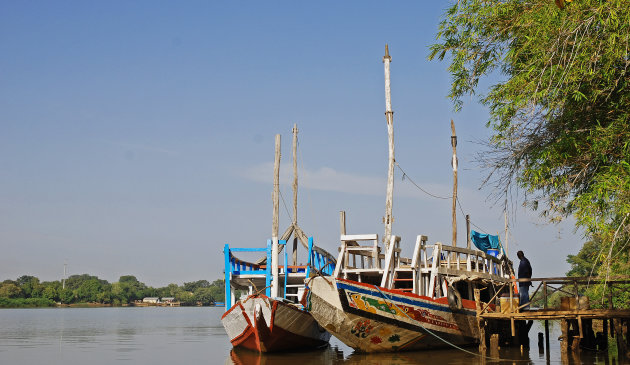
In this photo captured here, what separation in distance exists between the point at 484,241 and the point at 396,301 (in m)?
7.29

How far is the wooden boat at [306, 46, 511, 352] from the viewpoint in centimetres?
1883

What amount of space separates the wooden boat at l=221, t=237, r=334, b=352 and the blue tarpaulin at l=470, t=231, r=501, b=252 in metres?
5.66

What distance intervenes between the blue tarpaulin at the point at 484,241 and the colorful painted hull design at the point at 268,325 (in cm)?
681

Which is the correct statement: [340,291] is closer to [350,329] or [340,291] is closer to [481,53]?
[350,329]

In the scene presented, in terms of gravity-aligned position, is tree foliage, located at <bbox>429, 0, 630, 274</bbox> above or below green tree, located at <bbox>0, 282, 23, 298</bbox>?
above

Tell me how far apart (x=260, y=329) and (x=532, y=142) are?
10.1m

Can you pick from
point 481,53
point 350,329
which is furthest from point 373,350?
point 481,53

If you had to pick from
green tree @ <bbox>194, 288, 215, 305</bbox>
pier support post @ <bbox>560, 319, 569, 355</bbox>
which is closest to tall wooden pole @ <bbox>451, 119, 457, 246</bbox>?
pier support post @ <bbox>560, 319, 569, 355</bbox>

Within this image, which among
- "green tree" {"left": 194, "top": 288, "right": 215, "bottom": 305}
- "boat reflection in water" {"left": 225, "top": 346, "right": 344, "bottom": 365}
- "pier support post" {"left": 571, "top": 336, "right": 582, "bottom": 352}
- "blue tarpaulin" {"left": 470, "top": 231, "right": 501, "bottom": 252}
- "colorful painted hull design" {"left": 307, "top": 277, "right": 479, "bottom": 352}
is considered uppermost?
"blue tarpaulin" {"left": 470, "top": 231, "right": 501, "bottom": 252}

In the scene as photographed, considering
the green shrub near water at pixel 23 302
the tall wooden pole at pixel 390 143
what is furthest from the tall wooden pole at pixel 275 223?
the green shrub near water at pixel 23 302

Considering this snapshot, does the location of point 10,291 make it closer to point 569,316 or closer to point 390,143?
point 390,143

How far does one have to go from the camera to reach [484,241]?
25062 millimetres

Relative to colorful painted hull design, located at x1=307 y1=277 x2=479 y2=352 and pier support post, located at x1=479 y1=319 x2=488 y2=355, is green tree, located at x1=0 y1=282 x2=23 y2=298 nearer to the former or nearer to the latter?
colorful painted hull design, located at x1=307 y1=277 x2=479 y2=352

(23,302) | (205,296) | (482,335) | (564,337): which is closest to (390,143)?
(482,335)
